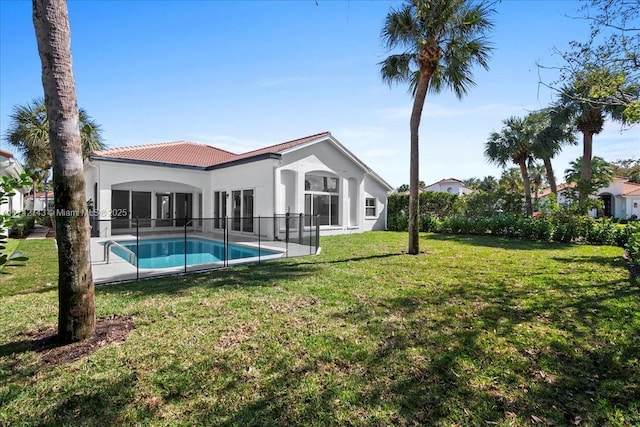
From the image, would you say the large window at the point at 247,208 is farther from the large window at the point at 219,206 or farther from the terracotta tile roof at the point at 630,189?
the terracotta tile roof at the point at 630,189

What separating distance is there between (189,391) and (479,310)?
15.7 feet

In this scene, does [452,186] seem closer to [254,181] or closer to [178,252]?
[254,181]

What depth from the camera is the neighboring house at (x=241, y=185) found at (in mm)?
Result: 17156

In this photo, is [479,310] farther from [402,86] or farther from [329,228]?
[329,228]

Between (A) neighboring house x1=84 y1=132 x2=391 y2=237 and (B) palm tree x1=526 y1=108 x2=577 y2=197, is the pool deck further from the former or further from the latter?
A: (B) palm tree x1=526 y1=108 x2=577 y2=197

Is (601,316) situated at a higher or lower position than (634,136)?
lower

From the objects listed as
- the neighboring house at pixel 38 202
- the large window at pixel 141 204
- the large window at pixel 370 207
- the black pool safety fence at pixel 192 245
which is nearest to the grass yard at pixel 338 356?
the black pool safety fence at pixel 192 245

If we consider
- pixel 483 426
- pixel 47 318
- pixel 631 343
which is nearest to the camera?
pixel 483 426

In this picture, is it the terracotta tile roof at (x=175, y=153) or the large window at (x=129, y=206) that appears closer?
the terracotta tile roof at (x=175, y=153)

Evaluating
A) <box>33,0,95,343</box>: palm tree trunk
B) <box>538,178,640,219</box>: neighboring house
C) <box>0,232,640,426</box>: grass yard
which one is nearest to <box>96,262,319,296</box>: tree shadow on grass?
<box>0,232,640,426</box>: grass yard

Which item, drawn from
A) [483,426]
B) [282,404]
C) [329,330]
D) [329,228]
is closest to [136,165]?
[329,228]

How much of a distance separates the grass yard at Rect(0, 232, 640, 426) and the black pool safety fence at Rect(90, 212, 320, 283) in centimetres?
184

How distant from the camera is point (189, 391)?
3367 mm

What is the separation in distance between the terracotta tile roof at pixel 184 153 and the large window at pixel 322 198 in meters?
2.45
